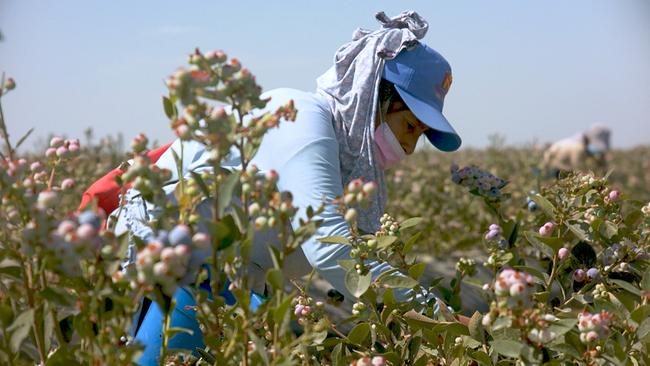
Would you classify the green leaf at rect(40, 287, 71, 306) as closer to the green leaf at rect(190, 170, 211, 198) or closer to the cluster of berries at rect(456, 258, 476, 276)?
the green leaf at rect(190, 170, 211, 198)

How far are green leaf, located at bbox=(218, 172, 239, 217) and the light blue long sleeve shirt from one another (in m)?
0.59

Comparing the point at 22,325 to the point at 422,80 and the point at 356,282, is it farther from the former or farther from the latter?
the point at 422,80

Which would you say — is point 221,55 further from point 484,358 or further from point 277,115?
point 484,358

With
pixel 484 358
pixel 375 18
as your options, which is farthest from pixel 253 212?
pixel 375 18

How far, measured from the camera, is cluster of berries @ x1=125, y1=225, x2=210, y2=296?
96cm

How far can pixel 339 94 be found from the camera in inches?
88.2

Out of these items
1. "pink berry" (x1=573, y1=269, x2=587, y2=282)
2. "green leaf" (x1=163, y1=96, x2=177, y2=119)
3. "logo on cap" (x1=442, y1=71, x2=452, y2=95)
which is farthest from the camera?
"logo on cap" (x1=442, y1=71, x2=452, y2=95)

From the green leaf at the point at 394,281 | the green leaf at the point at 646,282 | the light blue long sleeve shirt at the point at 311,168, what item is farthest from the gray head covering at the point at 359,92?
the green leaf at the point at 646,282

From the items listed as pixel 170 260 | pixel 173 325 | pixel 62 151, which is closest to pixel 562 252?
pixel 173 325

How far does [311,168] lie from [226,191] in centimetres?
78

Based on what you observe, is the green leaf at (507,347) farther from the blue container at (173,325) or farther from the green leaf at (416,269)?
the blue container at (173,325)

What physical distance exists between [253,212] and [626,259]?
1.05 metres

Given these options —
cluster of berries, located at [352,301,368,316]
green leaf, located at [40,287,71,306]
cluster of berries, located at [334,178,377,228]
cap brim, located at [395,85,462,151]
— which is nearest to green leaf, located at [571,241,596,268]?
cap brim, located at [395,85,462,151]

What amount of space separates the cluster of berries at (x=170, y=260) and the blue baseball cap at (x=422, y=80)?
1.17m
